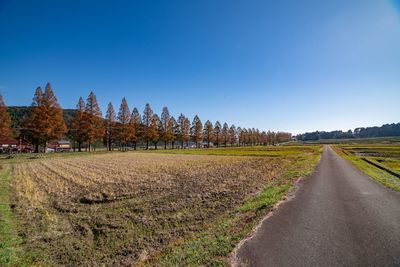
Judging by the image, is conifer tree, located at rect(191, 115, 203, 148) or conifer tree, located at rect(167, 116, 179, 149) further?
conifer tree, located at rect(191, 115, 203, 148)

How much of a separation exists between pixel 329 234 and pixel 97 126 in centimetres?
6075

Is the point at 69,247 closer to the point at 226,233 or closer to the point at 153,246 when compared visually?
the point at 153,246

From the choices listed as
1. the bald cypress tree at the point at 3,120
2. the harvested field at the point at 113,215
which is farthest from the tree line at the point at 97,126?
the harvested field at the point at 113,215

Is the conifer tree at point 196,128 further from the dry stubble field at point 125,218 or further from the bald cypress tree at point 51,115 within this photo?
the dry stubble field at point 125,218

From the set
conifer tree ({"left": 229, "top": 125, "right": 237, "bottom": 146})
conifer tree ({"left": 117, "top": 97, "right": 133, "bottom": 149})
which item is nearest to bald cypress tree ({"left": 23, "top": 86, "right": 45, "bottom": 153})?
conifer tree ({"left": 117, "top": 97, "right": 133, "bottom": 149})

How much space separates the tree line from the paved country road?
167 ft

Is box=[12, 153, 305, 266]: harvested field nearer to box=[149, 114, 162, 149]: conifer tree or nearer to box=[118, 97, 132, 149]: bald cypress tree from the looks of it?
box=[118, 97, 132, 149]: bald cypress tree

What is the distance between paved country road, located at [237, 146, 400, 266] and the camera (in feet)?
17.2

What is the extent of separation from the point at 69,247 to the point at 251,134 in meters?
151

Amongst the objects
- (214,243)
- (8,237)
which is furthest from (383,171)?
(8,237)

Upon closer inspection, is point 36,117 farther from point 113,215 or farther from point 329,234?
point 329,234

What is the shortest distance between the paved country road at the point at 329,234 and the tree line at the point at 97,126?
2001 inches

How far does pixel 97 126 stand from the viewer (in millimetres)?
58656

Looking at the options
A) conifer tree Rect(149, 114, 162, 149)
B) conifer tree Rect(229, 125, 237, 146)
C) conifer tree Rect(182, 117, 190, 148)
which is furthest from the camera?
conifer tree Rect(229, 125, 237, 146)
